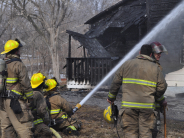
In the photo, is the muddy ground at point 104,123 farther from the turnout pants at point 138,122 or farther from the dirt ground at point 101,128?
the turnout pants at point 138,122

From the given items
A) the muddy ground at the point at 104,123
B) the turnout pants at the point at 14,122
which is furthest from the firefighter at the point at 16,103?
the muddy ground at the point at 104,123

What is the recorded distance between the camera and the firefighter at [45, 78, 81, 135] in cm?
447

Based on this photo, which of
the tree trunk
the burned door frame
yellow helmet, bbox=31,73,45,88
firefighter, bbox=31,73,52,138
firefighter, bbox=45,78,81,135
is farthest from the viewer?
the tree trunk

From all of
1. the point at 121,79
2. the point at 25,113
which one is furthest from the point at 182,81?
the point at 25,113

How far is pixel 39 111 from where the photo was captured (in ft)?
12.9

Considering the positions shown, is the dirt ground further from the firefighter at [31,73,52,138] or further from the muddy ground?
the firefighter at [31,73,52,138]

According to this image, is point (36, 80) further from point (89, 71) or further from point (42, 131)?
point (89, 71)

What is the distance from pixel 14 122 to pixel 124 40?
37.9ft

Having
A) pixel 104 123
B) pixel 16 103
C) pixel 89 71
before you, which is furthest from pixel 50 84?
pixel 89 71


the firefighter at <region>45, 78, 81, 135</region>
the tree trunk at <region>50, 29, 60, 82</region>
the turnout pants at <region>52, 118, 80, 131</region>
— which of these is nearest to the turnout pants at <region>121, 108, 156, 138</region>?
the firefighter at <region>45, 78, 81, 135</region>

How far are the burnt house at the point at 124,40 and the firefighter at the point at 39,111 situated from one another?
22.3 ft

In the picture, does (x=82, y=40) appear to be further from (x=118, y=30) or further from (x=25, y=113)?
(x=25, y=113)

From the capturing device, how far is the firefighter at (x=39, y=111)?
13.0 feet

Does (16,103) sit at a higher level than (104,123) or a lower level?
higher
